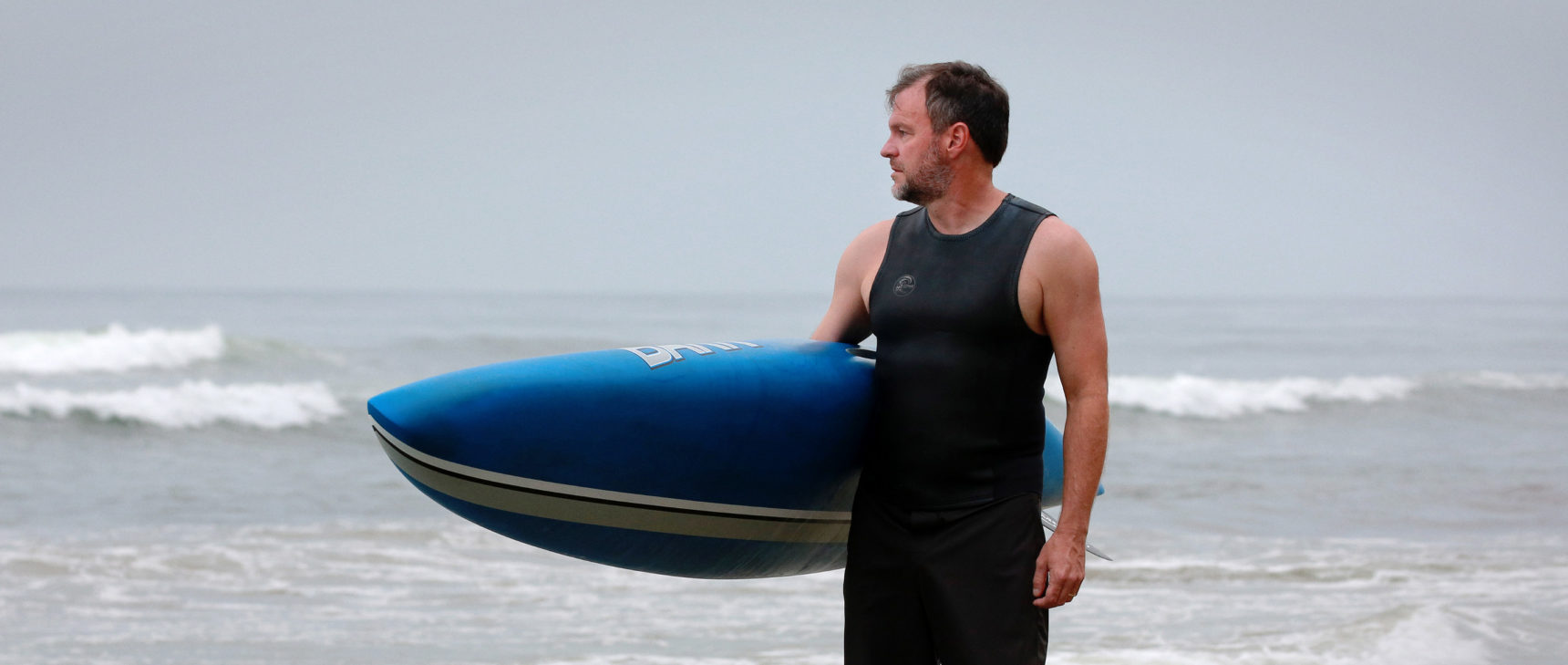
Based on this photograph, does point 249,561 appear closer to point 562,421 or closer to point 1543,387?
point 562,421

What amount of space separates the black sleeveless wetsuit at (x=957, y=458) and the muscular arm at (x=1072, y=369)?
33 mm

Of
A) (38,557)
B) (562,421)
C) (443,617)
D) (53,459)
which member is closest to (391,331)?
(53,459)

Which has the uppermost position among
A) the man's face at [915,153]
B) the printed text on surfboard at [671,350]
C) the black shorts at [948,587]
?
the man's face at [915,153]

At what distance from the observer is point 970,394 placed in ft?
6.97

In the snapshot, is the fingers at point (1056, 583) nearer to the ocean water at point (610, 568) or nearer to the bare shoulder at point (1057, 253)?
the bare shoulder at point (1057, 253)

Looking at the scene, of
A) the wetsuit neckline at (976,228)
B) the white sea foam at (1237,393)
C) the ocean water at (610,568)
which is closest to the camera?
the wetsuit neckline at (976,228)

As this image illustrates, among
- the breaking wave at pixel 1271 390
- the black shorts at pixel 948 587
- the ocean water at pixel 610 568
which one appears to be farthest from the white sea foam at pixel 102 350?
the black shorts at pixel 948 587

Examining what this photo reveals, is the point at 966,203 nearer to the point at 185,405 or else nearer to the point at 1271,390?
the point at 185,405

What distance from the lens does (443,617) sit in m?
5.14

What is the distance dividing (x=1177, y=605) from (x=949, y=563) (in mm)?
3633

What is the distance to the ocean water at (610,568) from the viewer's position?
4.71 m

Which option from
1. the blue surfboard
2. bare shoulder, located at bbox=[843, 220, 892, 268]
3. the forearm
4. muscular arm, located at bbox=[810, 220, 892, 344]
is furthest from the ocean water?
the forearm

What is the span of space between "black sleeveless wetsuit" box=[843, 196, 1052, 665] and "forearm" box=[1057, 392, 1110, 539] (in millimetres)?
Result: 73

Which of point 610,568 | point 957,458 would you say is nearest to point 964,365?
point 957,458
